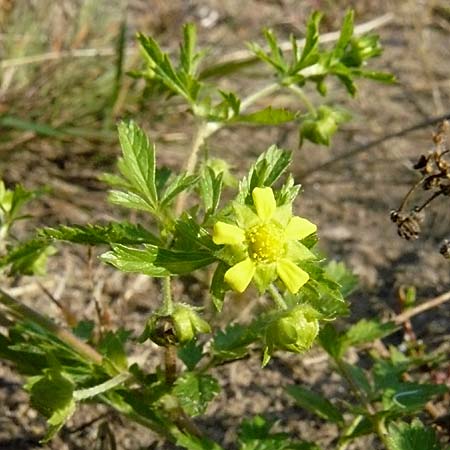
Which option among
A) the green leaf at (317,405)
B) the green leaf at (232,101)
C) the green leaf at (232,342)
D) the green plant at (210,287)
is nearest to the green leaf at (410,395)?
the green plant at (210,287)

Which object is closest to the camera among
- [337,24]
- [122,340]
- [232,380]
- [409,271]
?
[122,340]

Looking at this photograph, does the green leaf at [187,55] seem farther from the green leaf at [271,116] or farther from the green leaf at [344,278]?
the green leaf at [344,278]

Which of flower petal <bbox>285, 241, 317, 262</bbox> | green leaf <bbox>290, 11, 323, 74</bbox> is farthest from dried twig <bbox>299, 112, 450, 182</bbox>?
flower petal <bbox>285, 241, 317, 262</bbox>

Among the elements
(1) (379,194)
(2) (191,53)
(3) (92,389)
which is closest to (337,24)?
(1) (379,194)

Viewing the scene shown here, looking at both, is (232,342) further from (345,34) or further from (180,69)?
(345,34)

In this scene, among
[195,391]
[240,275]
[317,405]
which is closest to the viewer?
[240,275]

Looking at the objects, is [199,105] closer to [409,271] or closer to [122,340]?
[122,340]

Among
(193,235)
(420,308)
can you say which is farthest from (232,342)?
(420,308)
